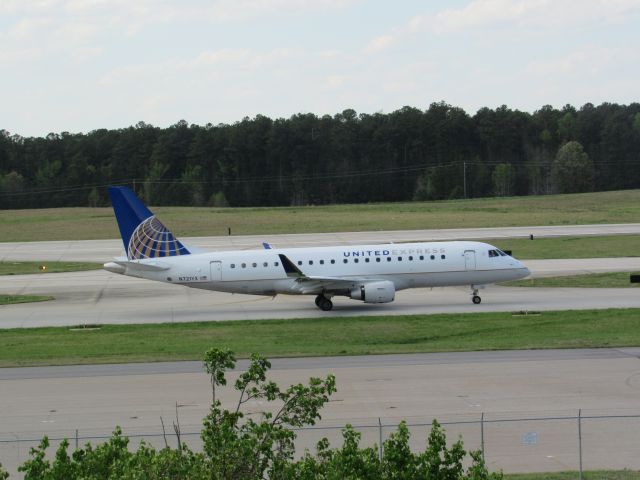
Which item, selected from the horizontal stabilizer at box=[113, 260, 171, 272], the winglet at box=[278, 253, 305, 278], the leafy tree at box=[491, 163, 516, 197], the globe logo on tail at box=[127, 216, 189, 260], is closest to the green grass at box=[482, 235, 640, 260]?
the winglet at box=[278, 253, 305, 278]

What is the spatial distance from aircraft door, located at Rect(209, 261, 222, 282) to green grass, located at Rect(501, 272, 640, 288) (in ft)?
52.8

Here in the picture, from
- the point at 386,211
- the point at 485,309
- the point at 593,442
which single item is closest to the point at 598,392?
the point at 593,442

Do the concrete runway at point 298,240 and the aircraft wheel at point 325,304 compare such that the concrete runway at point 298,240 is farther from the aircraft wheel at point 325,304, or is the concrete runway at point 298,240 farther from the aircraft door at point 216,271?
the aircraft wheel at point 325,304

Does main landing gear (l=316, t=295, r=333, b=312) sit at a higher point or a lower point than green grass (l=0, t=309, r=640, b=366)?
higher

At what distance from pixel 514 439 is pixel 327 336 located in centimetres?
1604

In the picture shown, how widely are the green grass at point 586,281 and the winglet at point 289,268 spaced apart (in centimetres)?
1367

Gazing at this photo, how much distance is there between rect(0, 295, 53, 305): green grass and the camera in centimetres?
4909

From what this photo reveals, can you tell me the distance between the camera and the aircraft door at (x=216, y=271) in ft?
143

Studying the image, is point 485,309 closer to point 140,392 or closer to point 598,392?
point 598,392

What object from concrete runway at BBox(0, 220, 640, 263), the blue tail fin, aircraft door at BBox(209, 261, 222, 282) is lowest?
aircraft door at BBox(209, 261, 222, 282)

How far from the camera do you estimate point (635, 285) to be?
1901 inches

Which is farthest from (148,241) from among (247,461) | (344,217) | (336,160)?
(336,160)

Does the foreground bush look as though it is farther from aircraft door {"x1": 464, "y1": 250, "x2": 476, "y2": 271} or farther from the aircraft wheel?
aircraft door {"x1": 464, "y1": 250, "x2": 476, "y2": 271}

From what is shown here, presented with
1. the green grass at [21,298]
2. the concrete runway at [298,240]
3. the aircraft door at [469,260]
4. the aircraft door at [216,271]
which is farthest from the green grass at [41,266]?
the aircraft door at [469,260]
